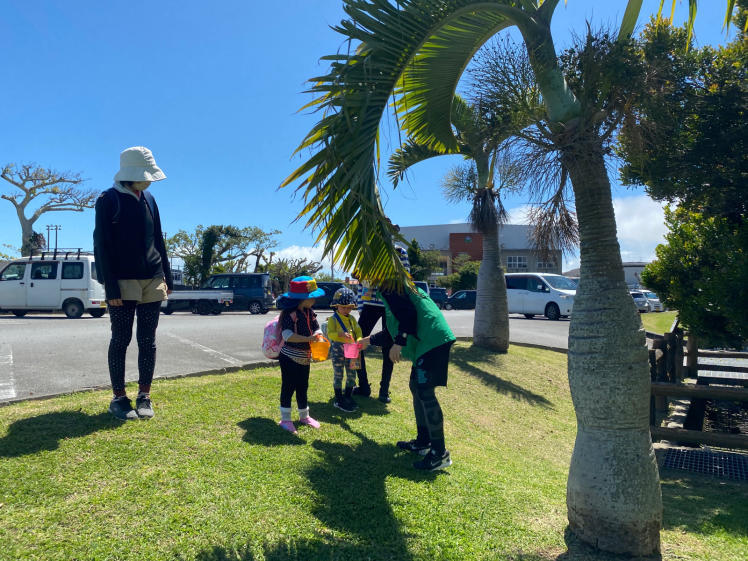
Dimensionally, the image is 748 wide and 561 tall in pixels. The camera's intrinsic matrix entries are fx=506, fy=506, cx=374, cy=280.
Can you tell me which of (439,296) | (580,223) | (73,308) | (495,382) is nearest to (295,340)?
(580,223)

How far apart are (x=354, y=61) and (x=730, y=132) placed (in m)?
4.18

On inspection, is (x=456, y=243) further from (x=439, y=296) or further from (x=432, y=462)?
(x=432, y=462)

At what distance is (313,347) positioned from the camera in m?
4.35

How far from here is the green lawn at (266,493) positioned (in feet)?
8.61

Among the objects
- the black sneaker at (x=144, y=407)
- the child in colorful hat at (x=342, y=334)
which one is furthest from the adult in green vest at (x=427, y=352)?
the black sneaker at (x=144, y=407)

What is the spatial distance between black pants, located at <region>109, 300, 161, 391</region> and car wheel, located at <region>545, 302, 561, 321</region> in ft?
71.1

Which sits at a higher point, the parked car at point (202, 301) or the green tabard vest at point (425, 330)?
the green tabard vest at point (425, 330)

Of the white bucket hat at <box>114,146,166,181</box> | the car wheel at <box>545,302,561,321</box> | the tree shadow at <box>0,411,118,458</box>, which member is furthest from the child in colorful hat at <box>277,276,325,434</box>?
the car wheel at <box>545,302,561,321</box>

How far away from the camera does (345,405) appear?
525 cm

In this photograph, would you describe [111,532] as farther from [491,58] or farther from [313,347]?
[491,58]

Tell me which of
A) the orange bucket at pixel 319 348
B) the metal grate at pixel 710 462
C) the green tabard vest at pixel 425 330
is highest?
the green tabard vest at pixel 425 330

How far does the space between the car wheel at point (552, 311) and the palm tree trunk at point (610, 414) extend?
2131cm

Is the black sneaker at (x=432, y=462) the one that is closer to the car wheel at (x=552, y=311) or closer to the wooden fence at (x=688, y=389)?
the wooden fence at (x=688, y=389)

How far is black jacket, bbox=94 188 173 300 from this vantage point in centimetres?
377
